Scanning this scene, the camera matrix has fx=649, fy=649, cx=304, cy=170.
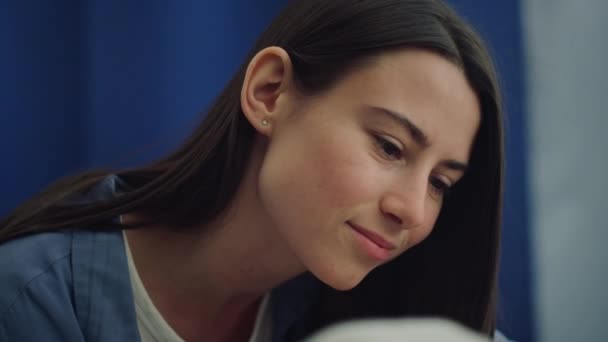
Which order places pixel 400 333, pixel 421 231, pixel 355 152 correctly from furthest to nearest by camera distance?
1. pixel 421 231
2. pixel 355 152
3. pixel 400 333

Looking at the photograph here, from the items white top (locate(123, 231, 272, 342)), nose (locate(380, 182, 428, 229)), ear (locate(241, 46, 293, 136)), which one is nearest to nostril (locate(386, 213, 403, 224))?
nose (locate(380, 182, 428, 229))

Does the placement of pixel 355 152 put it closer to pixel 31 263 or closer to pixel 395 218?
pixel 395 218

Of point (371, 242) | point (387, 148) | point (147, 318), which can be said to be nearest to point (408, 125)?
point (387, 148)

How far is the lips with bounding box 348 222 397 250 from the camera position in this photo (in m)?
0.70

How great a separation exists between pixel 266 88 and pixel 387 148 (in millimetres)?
168

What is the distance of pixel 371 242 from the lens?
712mm

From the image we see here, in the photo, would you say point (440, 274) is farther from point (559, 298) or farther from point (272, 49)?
point (272, 49)

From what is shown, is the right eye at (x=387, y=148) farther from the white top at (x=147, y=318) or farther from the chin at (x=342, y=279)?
the white top at (x=147, y=318)

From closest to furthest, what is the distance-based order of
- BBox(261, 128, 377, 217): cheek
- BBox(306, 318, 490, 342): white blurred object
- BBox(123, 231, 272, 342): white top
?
BBox(306, 318, 490, 342): white blurred object < BBox(261, 128, 377, 217): cheek < BBox(123, 231, 272, 342): white top

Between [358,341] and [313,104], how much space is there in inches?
18.5

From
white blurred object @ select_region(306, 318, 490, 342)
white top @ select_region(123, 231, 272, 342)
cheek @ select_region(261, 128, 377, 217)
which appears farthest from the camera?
white top @ select_region(123, 231, 272, 342)

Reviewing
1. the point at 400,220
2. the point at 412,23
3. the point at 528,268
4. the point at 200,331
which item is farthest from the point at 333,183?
the point at 528,268

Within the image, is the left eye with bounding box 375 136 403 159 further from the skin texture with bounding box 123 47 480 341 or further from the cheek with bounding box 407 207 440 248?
the cheek with bounding box 407 207 440 248

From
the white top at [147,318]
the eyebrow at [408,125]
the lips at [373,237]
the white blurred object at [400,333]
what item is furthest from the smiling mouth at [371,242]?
the white blurred object at [400,333]
